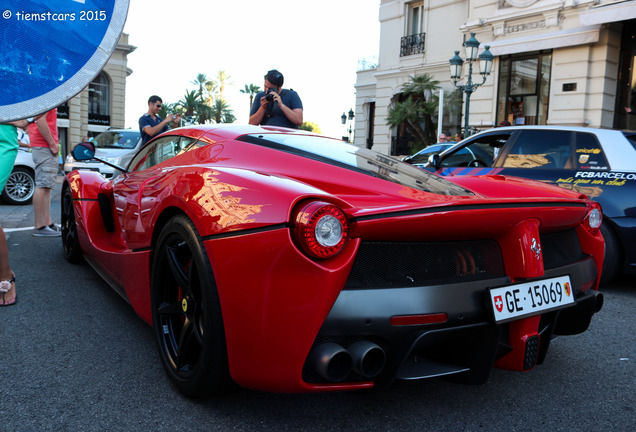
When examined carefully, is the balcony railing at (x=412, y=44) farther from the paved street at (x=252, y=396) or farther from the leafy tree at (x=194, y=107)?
the leafy tree at (x=194, y=107)

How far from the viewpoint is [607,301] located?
13.4 ft

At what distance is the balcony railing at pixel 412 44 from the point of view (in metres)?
22.2

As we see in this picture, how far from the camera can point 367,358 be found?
1759 millimetres

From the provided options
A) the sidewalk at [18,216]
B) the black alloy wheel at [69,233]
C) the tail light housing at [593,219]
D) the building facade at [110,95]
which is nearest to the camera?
the tail light housing at [593,219]

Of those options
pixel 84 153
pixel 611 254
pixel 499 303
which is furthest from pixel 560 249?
pixel 84 153

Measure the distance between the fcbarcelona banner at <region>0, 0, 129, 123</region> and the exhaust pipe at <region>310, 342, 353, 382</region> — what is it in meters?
1.08

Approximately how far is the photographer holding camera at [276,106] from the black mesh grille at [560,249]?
3.20m

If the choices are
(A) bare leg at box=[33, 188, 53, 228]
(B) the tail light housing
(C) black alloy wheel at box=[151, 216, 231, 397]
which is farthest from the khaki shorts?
(B) the tail light housing

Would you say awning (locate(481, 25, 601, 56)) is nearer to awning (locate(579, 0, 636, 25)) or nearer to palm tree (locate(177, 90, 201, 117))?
awning (locate(579, 0, 636, 25))

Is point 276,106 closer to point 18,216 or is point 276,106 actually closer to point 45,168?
point 45,168

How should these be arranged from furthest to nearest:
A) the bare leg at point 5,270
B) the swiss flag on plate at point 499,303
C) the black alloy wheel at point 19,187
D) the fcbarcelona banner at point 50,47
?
the black alloy wheel at point 19,187
the bare leg at point 5,270
the swiss flag on plate at point 499,303
the fcbarcelona banner at point 50,47

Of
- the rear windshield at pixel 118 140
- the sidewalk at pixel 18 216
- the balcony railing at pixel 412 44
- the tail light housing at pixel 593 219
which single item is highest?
the balcony railing at pixel 412 44

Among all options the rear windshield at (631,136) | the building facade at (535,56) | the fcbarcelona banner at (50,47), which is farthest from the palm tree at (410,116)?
the fcbarcelona banner at (50,47)

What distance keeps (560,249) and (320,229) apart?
1.26 metres
